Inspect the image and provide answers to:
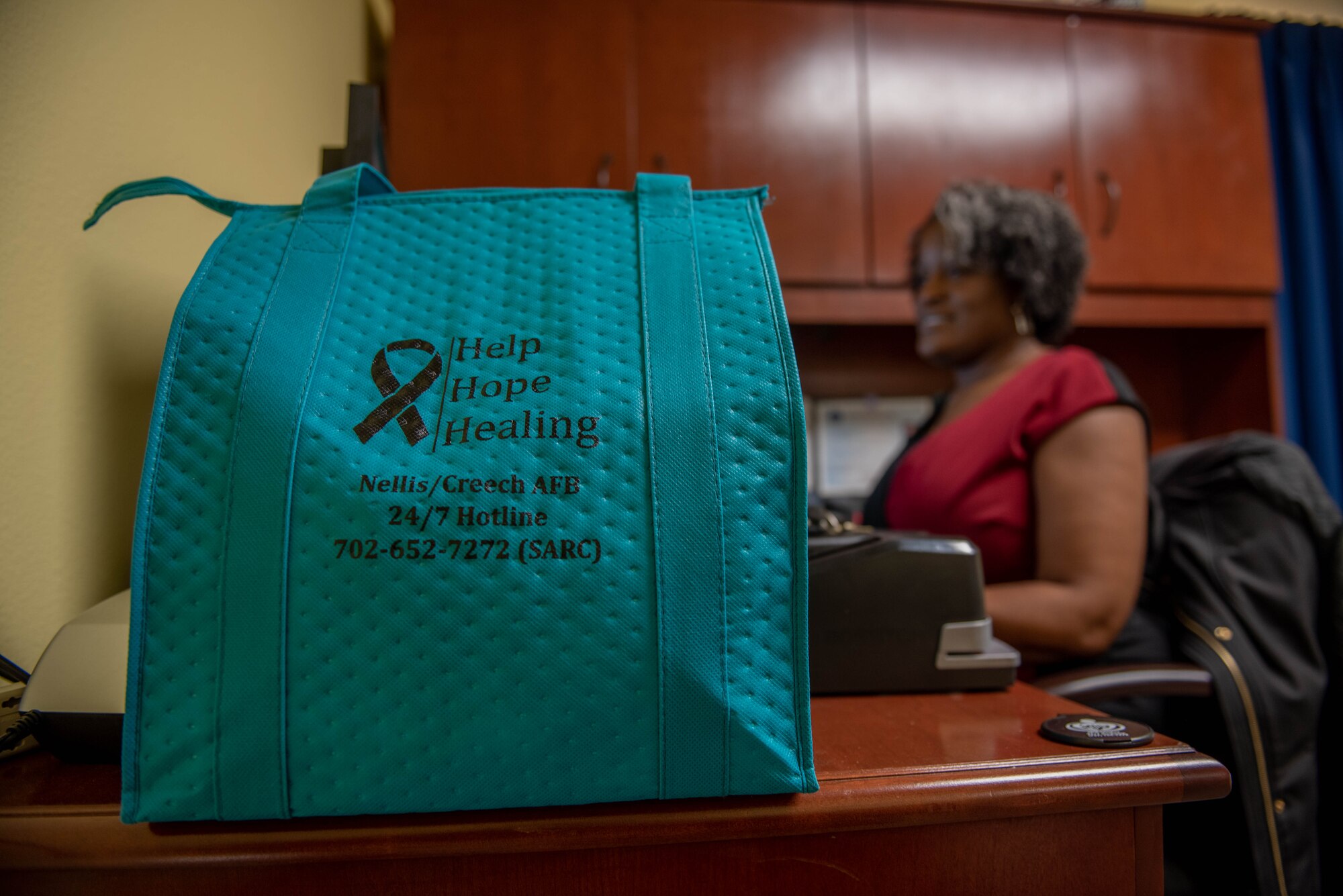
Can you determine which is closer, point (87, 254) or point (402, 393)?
point (402, 393)

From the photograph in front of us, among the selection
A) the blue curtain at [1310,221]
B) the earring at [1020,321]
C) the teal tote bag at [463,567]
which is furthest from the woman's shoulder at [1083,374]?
the blue curtain at [1310,221]

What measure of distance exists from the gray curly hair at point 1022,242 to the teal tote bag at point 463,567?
1106mm

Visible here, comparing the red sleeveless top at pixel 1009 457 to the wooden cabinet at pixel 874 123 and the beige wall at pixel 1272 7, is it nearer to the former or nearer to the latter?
the wooden cabinet at pixel 874 123

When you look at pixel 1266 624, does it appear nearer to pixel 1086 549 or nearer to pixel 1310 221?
pixel 1086 549

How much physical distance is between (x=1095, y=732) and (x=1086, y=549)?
0.61 m

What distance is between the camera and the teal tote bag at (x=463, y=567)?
385 millimetres

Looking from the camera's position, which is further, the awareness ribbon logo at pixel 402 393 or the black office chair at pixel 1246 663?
the black office chair at pixel 1246 663

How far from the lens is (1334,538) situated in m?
1.05

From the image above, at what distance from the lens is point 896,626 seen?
2.03ft

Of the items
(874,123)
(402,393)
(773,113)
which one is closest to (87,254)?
(402,393)

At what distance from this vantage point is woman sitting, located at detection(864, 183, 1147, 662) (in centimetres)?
103

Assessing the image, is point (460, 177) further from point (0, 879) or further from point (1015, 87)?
point (0, 879)

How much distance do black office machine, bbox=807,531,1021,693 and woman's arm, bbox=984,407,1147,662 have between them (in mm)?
412

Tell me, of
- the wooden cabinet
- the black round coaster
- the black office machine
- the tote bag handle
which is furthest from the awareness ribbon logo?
the wooden cabinet
